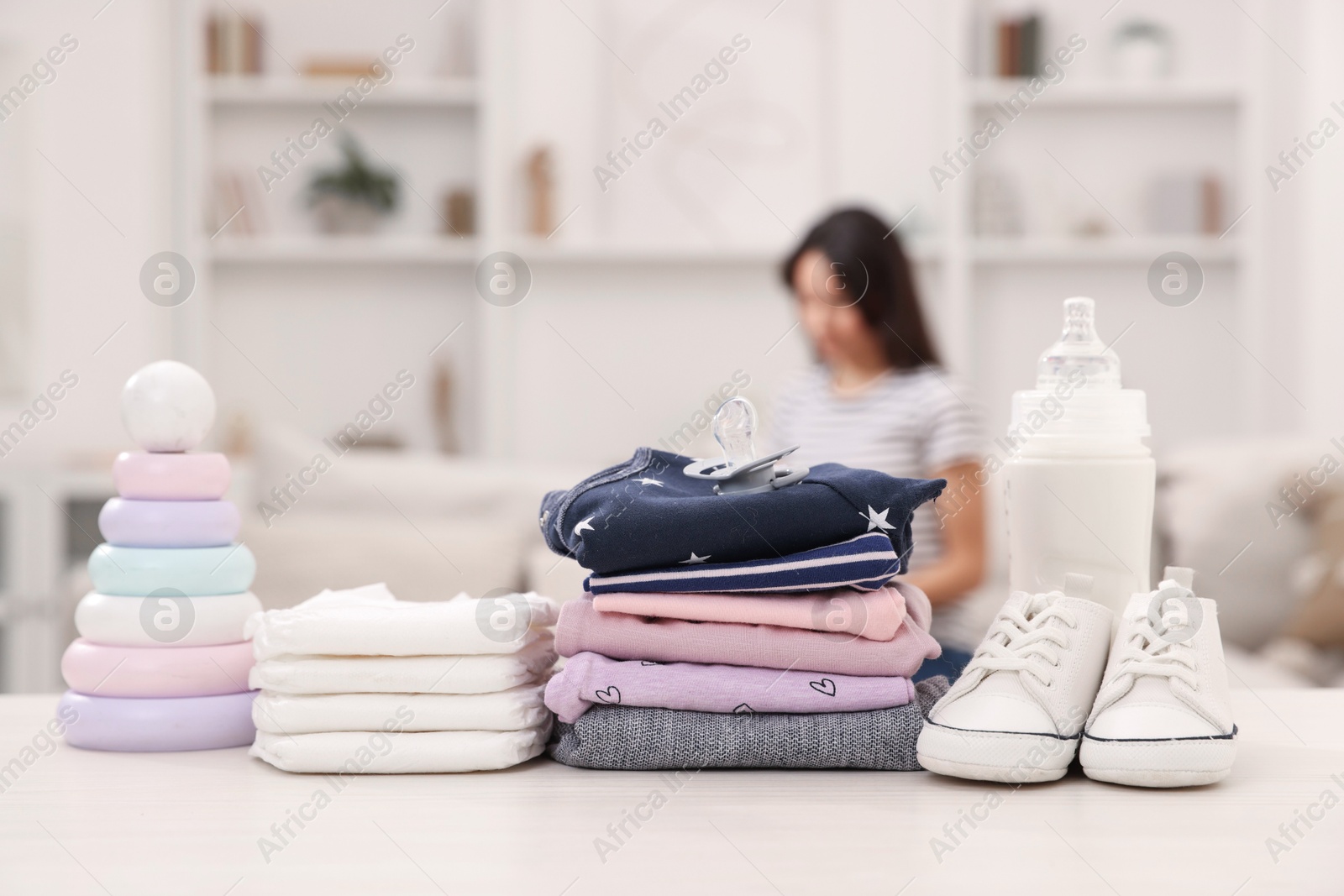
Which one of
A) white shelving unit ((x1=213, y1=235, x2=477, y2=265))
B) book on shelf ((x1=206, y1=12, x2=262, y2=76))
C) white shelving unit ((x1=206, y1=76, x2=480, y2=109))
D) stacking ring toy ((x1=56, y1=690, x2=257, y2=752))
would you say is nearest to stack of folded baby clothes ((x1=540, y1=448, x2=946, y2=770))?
stacking ring toy ((x1=56, y1=690, x2=257, y2=752))

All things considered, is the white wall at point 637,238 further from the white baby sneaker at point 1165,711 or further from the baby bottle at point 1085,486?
the white baby sneaker at point 1165,711

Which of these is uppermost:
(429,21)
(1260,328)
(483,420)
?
(429,21)

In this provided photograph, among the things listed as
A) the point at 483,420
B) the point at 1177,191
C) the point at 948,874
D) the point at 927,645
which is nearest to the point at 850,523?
the point at 927,645

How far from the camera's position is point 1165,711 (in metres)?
0.58

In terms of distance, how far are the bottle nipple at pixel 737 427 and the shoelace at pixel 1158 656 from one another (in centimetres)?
24

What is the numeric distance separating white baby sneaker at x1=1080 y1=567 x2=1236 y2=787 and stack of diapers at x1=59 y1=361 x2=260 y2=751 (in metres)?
0.52

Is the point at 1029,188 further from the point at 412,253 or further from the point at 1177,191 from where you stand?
the point at 412,253

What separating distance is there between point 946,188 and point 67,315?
2.30m

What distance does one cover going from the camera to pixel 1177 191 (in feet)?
9.58

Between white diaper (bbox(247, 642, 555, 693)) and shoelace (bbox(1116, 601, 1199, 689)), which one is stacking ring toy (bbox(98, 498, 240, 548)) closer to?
white diaper (bbox(247, 642, 555, 693))

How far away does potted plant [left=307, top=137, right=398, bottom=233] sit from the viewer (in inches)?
116

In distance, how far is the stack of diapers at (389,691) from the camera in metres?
0.64

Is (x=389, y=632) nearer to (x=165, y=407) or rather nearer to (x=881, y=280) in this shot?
(x=165, y=407)

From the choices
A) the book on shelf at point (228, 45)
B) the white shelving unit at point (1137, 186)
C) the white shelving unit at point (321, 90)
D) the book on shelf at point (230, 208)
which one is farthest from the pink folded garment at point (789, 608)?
the book on shelf at point (228, 45)
